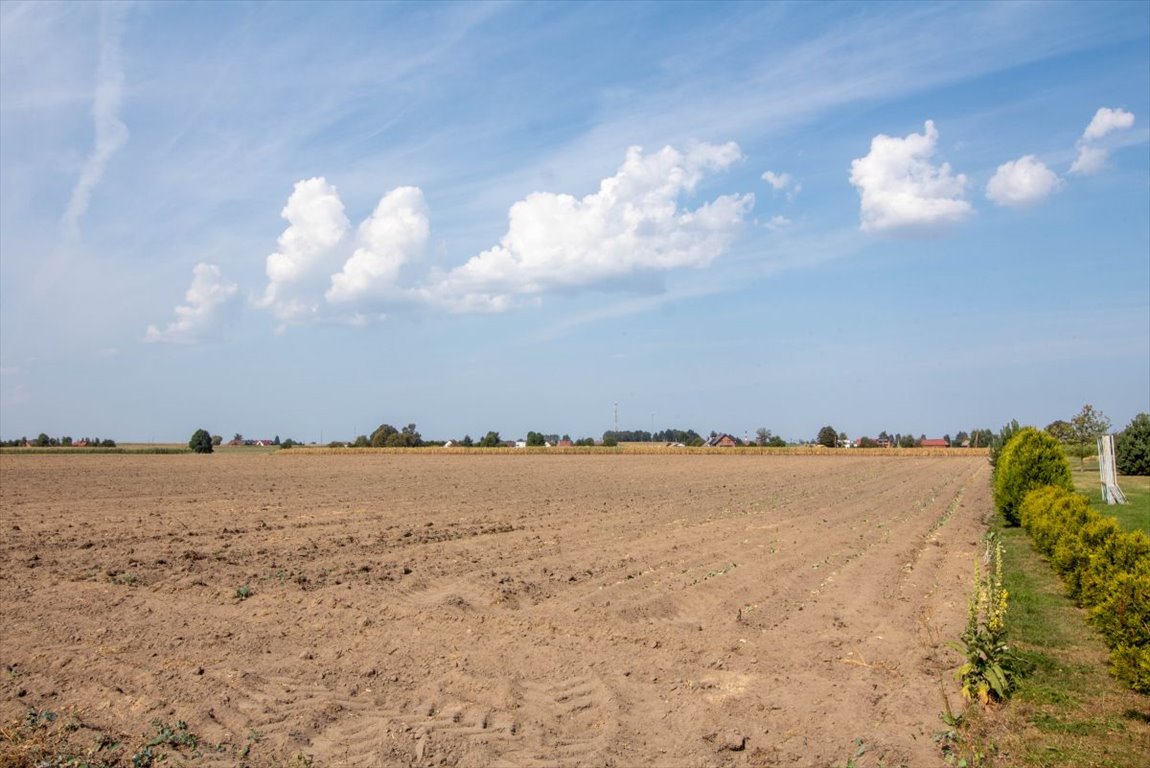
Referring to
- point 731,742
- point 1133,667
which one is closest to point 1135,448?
point 1133,667

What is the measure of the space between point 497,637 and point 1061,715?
492 cm

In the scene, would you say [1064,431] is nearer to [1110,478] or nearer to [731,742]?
[1110,478]

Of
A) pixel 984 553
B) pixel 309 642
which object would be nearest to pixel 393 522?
pixel 309 642

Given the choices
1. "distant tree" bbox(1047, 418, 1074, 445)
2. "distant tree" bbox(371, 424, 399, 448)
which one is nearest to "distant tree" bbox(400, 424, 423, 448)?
"distant tree" bbox(371, 424, 399, 448)

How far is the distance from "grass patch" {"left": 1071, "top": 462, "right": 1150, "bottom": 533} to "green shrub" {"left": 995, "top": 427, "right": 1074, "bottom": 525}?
1405 mm

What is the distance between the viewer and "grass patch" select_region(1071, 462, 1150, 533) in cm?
1705

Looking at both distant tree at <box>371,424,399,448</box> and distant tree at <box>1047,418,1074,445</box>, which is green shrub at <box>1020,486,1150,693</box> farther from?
distant tree at <box>371,424,399,448</box>

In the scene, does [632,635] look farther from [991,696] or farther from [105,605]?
[105,605]

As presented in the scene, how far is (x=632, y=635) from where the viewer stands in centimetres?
844

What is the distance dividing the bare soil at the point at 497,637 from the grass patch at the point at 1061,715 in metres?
0.38

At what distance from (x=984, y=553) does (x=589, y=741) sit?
10984mm

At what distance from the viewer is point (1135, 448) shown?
37.6m

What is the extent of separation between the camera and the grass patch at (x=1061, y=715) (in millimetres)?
5266

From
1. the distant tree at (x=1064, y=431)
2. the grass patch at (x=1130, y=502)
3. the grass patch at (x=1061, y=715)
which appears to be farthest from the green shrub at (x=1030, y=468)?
the distant tree at (x=1064, y=431)
